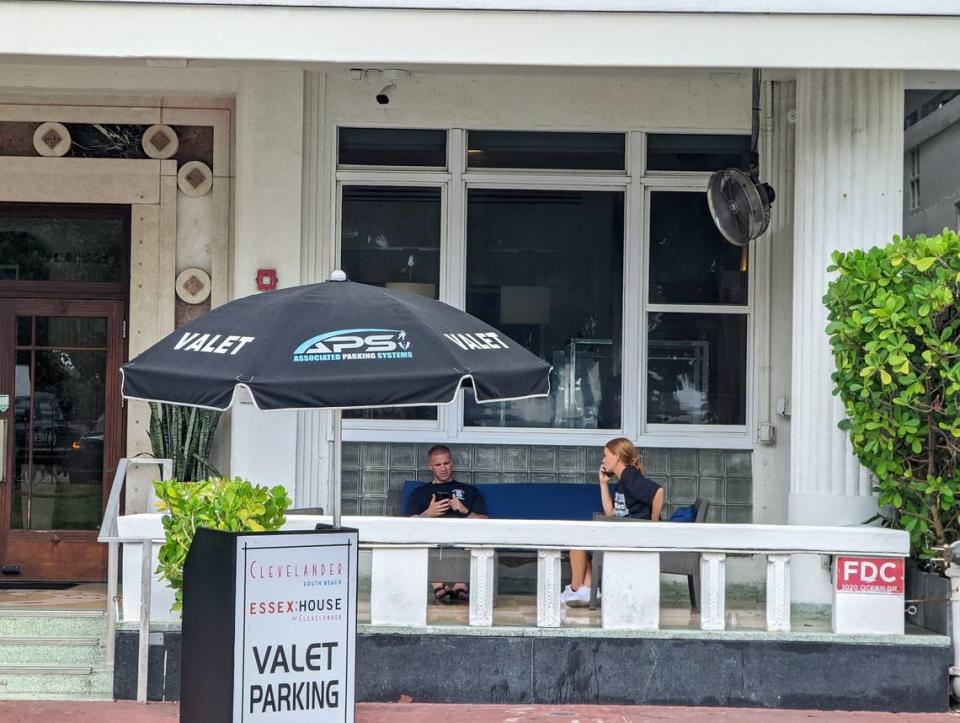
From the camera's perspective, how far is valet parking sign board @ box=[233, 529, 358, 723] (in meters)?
5.85

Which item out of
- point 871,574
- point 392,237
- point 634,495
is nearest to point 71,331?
point 392,237

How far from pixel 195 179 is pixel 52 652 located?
3.64 meters

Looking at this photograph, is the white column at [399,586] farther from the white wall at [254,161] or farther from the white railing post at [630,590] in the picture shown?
the white wall at [254,161]

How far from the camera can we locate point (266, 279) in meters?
9.47

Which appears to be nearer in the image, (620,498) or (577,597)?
(577,597)

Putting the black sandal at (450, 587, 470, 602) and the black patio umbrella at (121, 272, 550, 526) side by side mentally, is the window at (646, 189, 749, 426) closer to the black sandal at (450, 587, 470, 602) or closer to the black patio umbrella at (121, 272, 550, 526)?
the black sandal at (450, 587, 470, 602)

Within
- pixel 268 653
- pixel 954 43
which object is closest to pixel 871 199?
pixel 954 43

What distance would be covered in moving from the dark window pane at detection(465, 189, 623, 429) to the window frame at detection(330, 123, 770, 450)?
7 centimetres

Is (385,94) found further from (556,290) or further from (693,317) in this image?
(693,317)

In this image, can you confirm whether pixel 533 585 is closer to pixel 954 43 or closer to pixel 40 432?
pixel 40 432

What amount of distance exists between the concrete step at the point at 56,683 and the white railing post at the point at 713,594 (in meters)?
3.45

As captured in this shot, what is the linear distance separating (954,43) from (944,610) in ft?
10.8

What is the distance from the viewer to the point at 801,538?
25.6ft

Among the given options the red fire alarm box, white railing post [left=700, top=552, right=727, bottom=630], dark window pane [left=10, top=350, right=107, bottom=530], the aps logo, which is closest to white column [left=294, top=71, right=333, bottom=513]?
the red fire alarm box
